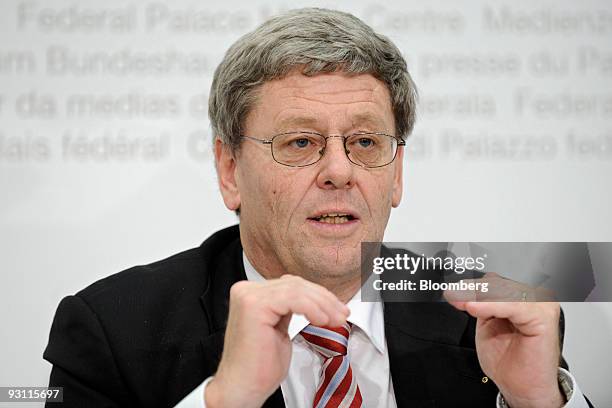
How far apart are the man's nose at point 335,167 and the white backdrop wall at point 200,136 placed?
778 millimetres

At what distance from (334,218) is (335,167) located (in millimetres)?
148

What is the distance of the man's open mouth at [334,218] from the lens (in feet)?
6.70

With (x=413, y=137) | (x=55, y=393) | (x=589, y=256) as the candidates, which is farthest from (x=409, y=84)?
(x=55, y=393)

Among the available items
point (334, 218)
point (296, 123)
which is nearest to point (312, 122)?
point (296, 123)

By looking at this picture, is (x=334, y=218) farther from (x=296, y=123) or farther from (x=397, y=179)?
(x=397, y=179)

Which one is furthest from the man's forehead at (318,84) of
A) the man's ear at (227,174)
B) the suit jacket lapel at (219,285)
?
the suit jacket lapel at (219,285)

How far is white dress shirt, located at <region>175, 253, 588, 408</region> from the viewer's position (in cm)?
209

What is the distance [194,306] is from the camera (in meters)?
2.19

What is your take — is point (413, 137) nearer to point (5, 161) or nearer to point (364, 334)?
point (364, 334)

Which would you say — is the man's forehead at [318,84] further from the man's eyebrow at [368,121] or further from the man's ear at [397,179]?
the man's ear at [397,179]

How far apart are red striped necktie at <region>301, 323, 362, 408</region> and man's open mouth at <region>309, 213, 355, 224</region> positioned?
294 mm

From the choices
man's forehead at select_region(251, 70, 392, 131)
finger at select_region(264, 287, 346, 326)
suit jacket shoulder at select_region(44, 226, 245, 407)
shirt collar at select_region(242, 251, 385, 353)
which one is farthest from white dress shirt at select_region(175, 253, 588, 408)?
man's forehead at select_region(251, 70, 392, 131)

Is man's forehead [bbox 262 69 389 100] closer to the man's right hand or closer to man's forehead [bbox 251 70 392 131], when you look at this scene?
man's forehead [bbox 251 70 392 131]

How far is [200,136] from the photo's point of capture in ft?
8.95
